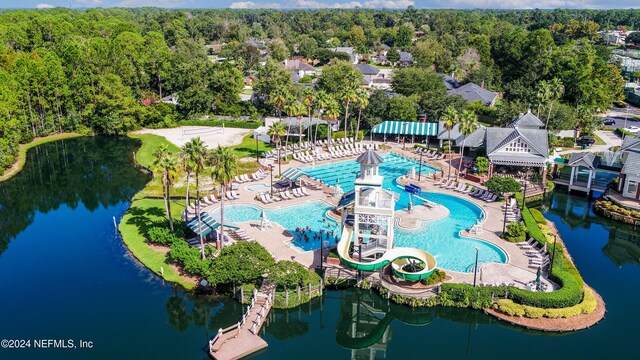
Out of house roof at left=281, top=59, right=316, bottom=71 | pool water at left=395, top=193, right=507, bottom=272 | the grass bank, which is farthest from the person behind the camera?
house roof at left=281, top=59, right=316, bottom=71

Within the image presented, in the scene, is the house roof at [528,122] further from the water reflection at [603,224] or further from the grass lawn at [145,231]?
the grass lawn at [145,231]

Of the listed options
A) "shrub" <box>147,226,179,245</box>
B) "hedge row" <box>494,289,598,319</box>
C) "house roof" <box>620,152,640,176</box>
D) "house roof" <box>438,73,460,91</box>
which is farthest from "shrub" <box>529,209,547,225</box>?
"house roof" <box>438,73,460,91</box>

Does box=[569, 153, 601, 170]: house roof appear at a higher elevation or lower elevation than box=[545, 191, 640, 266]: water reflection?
higher

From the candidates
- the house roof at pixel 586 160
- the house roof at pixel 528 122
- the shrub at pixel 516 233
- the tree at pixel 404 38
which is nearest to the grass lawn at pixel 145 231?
the shrub at pixel 516 233

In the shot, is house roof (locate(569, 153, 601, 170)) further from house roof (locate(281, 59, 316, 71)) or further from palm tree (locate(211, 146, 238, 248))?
house roof (locate(281, 59, 316, 71))

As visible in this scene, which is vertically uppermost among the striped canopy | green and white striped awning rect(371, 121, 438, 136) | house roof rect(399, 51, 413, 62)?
house roof rect(399, 51, 413, 62)

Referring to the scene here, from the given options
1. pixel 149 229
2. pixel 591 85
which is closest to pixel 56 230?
pixel 149 229

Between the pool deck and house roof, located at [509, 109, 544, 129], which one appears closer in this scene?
the pool deck
